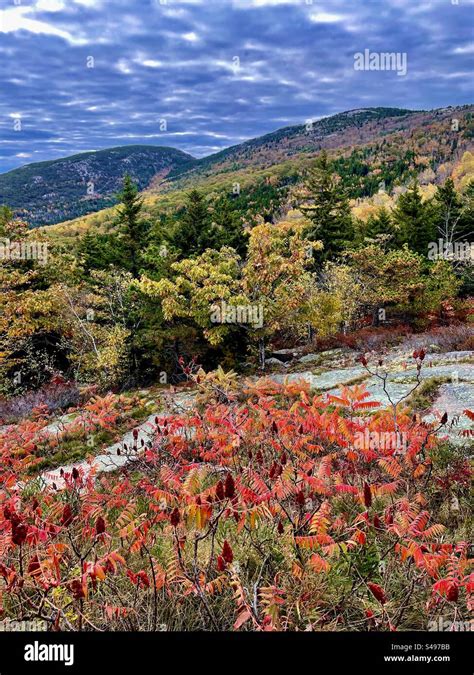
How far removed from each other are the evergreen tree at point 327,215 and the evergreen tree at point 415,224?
4.45 meters

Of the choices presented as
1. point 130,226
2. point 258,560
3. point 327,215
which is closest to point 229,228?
point 130,226

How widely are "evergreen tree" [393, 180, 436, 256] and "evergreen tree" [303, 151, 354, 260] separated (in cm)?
445

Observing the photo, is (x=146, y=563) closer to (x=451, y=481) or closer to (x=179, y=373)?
(x=451, y=481)

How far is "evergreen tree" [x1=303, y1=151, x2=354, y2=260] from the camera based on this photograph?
3584cm

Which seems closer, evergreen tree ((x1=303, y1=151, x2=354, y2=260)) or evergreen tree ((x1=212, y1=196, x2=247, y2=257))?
evergreen tree ((x1=212, y1=196, x2=247, y2=257))

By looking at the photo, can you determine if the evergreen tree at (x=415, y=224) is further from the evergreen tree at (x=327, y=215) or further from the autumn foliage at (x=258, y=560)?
the autumn foliage at (x=258, y=560)

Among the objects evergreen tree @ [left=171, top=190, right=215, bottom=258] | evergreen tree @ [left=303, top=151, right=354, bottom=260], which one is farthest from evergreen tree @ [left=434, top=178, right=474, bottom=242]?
evergreen tree @ [left=171, top=190, right=215, bottom=258]

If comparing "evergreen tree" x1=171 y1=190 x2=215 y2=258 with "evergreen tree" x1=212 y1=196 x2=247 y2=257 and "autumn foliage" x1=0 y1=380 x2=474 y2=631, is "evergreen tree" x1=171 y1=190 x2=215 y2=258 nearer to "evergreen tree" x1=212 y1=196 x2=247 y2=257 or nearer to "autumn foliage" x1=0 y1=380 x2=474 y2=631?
"evergreen tree" x1=212 y1=196 x2=247 y2=257

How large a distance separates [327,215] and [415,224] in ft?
23.1

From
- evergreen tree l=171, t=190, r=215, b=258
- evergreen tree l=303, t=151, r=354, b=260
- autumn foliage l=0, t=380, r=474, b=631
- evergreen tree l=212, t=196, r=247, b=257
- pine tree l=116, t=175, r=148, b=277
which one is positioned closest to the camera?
autumn foliage l=0, t=380, r=474, b=631

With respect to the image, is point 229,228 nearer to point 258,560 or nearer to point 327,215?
point 327,215

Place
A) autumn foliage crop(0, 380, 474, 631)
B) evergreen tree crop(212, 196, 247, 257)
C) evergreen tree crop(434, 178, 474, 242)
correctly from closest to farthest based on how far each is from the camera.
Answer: autumn foliage crop(0, 380, 474, 631) < evergreen tree crop(212, 196, 247, 257) < evergreen tree crop(434, 178, 474, 242)

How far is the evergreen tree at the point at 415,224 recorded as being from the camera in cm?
3591
